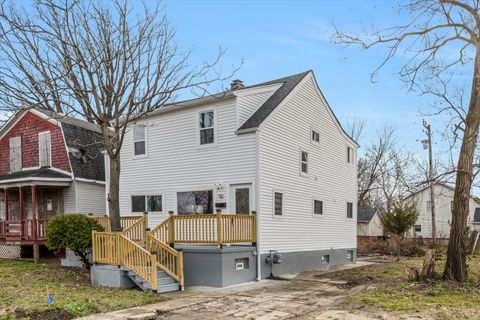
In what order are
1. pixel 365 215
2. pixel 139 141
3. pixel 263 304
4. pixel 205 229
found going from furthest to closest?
pixel 365 215 → pixel 139 141 → pixel 205 229 → pixel 263 304

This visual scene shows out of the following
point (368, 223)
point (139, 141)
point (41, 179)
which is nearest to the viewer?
point (139, 141)

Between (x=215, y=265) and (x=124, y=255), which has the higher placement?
(x=124, y=255)

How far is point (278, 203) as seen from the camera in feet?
49.2

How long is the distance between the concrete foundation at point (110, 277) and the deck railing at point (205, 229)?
4.57 ft

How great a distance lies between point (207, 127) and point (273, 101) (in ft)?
8.47

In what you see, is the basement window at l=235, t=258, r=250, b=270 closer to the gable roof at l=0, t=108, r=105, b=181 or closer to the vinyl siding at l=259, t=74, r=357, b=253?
the vinyl siding at l=259, t=74, r=357, b=253

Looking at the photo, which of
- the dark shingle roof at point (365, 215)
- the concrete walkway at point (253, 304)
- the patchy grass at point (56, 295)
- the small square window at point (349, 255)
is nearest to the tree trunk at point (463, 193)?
the concrete walkway at point (253, 304)

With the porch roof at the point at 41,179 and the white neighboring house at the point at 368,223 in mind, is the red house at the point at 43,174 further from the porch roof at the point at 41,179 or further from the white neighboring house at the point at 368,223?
the white neighboring house at the point at 368,223

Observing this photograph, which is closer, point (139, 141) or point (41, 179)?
point (139, 141)

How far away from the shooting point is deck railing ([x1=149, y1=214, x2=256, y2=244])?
1262 centimetres

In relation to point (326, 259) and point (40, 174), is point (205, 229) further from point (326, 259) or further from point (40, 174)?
point (40, 174)

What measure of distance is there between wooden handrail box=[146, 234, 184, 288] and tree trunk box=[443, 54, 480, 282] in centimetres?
708

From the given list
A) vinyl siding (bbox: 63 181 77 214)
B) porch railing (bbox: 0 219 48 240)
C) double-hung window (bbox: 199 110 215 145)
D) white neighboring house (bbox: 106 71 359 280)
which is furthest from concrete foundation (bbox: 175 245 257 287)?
vinyl siding (bbox: 63 181 77 214)

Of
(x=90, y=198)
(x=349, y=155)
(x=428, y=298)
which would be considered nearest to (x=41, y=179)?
(x=90, y=198)
